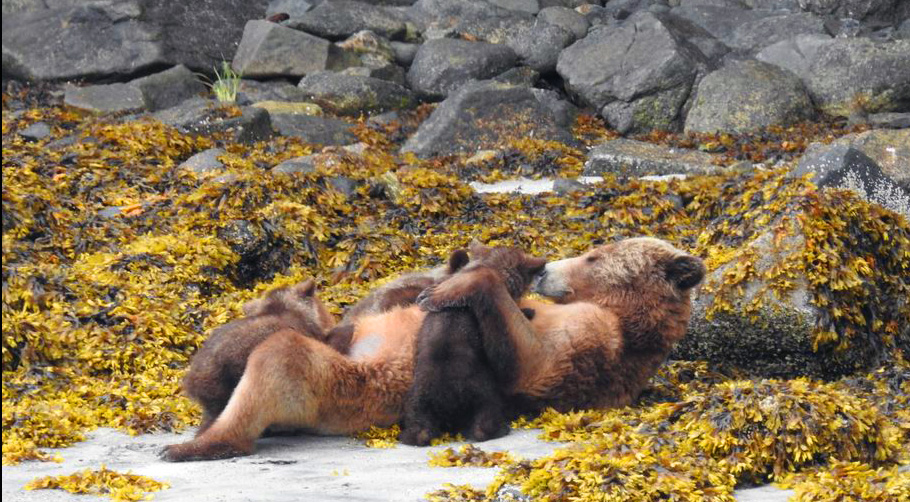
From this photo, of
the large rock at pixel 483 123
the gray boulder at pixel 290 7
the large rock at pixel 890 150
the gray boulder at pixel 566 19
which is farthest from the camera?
the gray boulder at pixel 290 7

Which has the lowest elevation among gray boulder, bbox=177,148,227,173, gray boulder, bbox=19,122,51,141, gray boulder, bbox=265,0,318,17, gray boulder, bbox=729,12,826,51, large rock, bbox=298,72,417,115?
large rock, bbox=298,72,417,115

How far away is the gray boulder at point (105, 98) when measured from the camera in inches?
718

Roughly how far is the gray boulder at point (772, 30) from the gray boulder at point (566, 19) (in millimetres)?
2588

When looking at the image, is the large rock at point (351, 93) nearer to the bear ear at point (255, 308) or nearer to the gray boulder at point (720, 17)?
the gray boulder at point (720, 17)

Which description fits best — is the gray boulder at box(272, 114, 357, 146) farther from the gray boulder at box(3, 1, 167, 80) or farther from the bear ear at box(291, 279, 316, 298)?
the bear ear at box(291, 279, 316, 298)

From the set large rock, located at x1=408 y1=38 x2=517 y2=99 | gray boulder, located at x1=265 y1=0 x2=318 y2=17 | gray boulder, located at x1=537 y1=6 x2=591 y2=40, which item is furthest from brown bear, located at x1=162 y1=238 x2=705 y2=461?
gray boulder, located at x1=265 y1=0 x2=318 y2=17

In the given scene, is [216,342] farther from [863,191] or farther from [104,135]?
[104,135]

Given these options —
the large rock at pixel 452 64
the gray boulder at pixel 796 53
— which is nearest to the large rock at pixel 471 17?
the large rock at pixel 452 64

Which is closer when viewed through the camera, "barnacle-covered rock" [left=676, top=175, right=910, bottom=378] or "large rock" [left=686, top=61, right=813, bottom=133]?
"barnacle-covered rock" [left=676, top=175, right=910, bottom=378]

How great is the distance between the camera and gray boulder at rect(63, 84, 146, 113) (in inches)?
718

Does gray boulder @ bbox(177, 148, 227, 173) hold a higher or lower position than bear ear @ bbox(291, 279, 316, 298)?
lower

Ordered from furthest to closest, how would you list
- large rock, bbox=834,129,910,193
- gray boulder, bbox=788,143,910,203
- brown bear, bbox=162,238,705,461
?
large rock, bbox=834,129,910,193
gray boulder, bbox=788,143,910,203
brown bear, bbox=162,238,705,461

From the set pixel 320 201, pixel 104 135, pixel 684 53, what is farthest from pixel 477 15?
pixel 320 201

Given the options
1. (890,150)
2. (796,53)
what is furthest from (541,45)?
Result: (890,150)
